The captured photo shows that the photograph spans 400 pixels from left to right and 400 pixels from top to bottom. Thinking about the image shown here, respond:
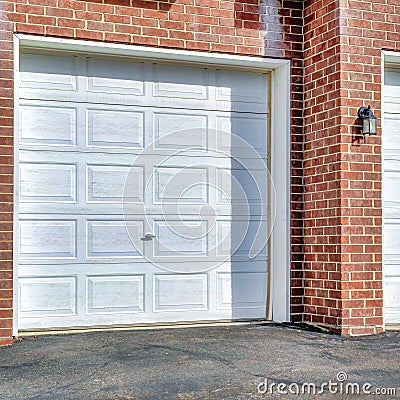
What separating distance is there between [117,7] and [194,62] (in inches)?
37.4

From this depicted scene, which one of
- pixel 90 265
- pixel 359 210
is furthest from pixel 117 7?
pixel 359 210

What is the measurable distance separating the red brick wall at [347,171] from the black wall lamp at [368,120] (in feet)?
0.27

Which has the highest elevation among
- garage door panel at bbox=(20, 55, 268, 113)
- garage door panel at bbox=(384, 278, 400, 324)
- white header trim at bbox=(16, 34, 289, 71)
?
white header trim at bbox=(16, 34, 289, 71)

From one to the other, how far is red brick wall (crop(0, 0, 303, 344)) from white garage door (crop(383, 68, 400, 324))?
88cm

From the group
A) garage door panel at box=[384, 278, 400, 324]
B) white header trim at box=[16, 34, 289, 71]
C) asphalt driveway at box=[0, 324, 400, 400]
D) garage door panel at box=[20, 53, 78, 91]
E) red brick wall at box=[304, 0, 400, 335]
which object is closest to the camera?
asphalt driveway at box=[0, 324, 400, 400]

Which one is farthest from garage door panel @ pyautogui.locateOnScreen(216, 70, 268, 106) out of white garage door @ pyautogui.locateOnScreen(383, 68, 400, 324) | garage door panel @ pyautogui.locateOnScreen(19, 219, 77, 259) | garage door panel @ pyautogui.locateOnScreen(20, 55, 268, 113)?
garage door panel @ pyautogui.locateOnScreen(19, 219, 77, 259)

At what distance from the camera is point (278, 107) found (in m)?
7.67

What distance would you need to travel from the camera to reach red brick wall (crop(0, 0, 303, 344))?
643 centimetres

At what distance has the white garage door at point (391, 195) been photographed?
7.53m

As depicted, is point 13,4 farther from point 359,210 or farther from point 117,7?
point 359,210

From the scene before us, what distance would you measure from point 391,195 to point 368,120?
1.02m

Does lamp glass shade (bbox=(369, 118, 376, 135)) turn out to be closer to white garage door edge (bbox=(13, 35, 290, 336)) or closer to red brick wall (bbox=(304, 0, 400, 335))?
red brick wall (bbox=(304, 0, 400, 335))

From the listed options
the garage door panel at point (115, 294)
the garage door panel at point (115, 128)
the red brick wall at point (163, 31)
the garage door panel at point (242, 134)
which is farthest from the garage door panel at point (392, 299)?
the garage door panel at point (115, 128)

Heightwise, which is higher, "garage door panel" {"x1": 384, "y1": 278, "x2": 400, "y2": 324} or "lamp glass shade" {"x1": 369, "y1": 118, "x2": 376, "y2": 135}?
"lamp glass shade" {"x1": 369, "y1": 118, "x2": 376, "y2": 135}
